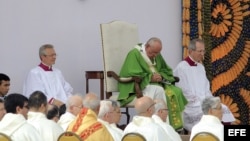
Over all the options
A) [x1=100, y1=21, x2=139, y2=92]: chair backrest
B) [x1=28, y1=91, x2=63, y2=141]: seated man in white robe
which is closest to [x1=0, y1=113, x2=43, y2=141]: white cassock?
[x1=28, y1=91, x2=63, y2=141]: seated man in white robe

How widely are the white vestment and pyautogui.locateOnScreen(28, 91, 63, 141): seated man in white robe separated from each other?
9.01ft

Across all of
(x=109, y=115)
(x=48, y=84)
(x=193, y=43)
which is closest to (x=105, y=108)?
(x=109, y=115)

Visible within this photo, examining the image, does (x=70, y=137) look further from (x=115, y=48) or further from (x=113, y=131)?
(x=115, y=48)

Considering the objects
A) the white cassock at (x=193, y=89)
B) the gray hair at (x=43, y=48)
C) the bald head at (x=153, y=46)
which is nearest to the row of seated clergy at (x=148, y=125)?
the bald head at (x=153, y=46)

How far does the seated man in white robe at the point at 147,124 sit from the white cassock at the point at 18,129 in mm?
1032

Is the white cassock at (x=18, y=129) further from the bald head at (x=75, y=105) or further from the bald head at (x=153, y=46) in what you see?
the bald head at (x=153, y=46)

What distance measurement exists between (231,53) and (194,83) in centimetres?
161

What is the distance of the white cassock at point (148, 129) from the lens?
8891 millimetres

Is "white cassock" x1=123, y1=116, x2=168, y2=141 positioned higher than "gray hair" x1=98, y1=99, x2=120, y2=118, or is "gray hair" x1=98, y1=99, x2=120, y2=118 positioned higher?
"gray hair" x1=98, y1=99, x2=120, y2=118

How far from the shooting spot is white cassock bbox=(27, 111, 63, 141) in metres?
8.97

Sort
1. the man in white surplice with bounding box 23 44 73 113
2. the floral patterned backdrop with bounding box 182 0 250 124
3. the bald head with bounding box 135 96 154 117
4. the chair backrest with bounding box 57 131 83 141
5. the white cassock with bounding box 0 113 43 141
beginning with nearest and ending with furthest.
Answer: the chair backrest with bounding box 57 131 83 141 < the white cassock with bounding box 0 113 43 141 < the bald head with bounding box 135 96 154 117 < the man in white surplice with bounding box 23 44 73 113 < the floral patterned backdrop with bounding box 182 0 250 124

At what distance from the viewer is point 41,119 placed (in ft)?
29.5

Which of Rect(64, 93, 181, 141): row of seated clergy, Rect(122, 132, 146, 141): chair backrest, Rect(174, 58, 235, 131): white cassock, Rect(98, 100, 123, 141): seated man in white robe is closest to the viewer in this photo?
Rect(122, 132, 146, 141): chair backrest

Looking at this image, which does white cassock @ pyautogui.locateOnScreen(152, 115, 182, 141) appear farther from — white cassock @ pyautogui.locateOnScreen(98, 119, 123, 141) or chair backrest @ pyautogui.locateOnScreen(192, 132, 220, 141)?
chair backrest @ pyautogui.locateOnScreen(192, 132, 220, 141)
